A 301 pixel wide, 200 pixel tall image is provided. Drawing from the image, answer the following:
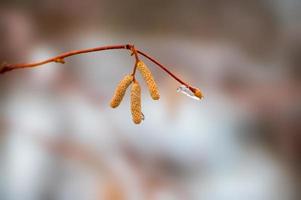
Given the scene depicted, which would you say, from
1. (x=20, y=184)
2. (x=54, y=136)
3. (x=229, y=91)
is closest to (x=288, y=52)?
(x=229, y=91)

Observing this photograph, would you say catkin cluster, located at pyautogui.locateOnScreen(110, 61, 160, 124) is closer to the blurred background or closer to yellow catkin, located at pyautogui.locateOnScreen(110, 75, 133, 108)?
yellow catkin, located at pyautogui.locateOnScreen(110, 75, 133, 108)

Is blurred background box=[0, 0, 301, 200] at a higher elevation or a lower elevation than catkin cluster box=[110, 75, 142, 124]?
higher

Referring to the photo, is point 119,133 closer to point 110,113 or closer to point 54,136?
point 110,113

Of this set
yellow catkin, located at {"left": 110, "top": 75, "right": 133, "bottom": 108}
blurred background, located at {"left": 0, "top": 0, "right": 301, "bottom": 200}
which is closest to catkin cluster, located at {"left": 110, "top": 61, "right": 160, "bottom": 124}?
yellow catkin, located at {"left": 110, "top": 75, "right": 133, "bottom": 108}

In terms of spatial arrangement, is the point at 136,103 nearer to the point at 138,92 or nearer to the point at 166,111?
the point at 138,92

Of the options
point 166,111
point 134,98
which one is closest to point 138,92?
point 134,98

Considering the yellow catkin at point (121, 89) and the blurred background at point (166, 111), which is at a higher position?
the blurred background at point (166, 111)

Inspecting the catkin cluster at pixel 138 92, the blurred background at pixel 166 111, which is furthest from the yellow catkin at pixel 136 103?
the blurred background at pixel 166 111

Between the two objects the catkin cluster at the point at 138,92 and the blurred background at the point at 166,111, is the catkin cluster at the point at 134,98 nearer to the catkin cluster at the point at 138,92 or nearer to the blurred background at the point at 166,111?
the catkin cluster at the point at 138,92
